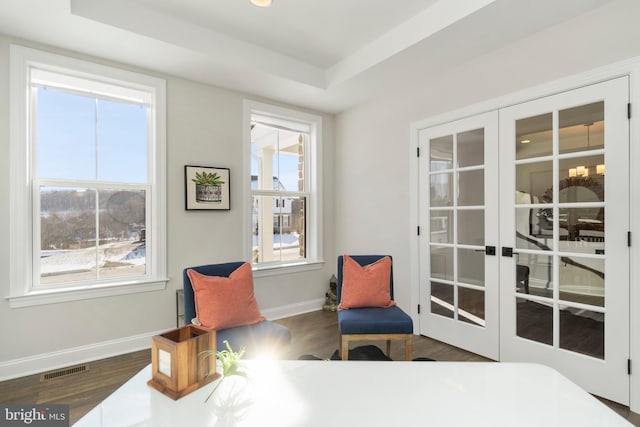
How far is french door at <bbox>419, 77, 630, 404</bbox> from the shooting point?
2182mm

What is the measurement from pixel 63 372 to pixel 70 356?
0.49 feet

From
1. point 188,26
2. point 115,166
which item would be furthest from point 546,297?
point 115,166

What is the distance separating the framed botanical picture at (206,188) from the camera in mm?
3322

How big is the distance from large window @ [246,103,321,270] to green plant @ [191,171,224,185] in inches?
15.1

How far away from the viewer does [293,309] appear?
409cm

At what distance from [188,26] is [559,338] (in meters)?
3.77

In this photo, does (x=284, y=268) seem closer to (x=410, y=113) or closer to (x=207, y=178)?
(x=207, y=178)

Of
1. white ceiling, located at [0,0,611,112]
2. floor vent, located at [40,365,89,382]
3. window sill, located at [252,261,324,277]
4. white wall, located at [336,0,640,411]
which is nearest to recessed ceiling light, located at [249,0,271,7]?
white ceiling, located at [0,0,611,112]

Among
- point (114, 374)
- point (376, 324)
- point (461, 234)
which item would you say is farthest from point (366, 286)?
point (114, 374)

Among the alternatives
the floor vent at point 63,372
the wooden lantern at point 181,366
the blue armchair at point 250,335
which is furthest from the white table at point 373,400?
the floor vent at point 63,372

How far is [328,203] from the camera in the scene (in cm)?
446

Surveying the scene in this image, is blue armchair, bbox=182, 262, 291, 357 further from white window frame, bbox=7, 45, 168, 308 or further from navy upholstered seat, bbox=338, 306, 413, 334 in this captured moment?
white window frame, bbox=7, 45, 168, 308

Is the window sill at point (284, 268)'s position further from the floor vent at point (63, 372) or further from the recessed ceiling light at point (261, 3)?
the recessed ceiling light at point (261, 3)

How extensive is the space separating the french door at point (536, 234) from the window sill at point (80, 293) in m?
2.68
